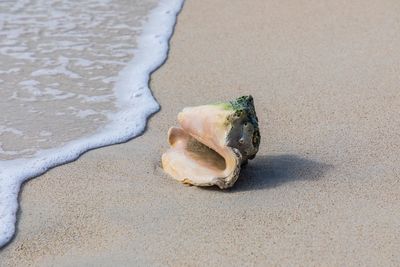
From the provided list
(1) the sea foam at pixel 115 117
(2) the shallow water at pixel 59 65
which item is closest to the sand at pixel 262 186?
(1) the sea foam at pixel 115 117

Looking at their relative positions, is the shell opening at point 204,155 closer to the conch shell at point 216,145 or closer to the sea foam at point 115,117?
the conch shell at point 216,145

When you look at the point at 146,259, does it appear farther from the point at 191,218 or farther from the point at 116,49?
the point at 116,49

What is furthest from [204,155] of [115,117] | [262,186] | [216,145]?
[115,117]

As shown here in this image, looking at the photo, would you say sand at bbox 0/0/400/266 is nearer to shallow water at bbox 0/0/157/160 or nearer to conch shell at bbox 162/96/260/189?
conch shell at bbox 162/96/260/189

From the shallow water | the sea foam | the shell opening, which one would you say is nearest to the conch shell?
the shell opening

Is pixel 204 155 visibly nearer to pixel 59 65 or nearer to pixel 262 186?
pixel 262 186

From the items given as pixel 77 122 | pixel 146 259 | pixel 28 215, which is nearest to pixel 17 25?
pixel 77 122

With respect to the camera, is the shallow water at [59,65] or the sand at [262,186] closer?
the sand at [262,186]
